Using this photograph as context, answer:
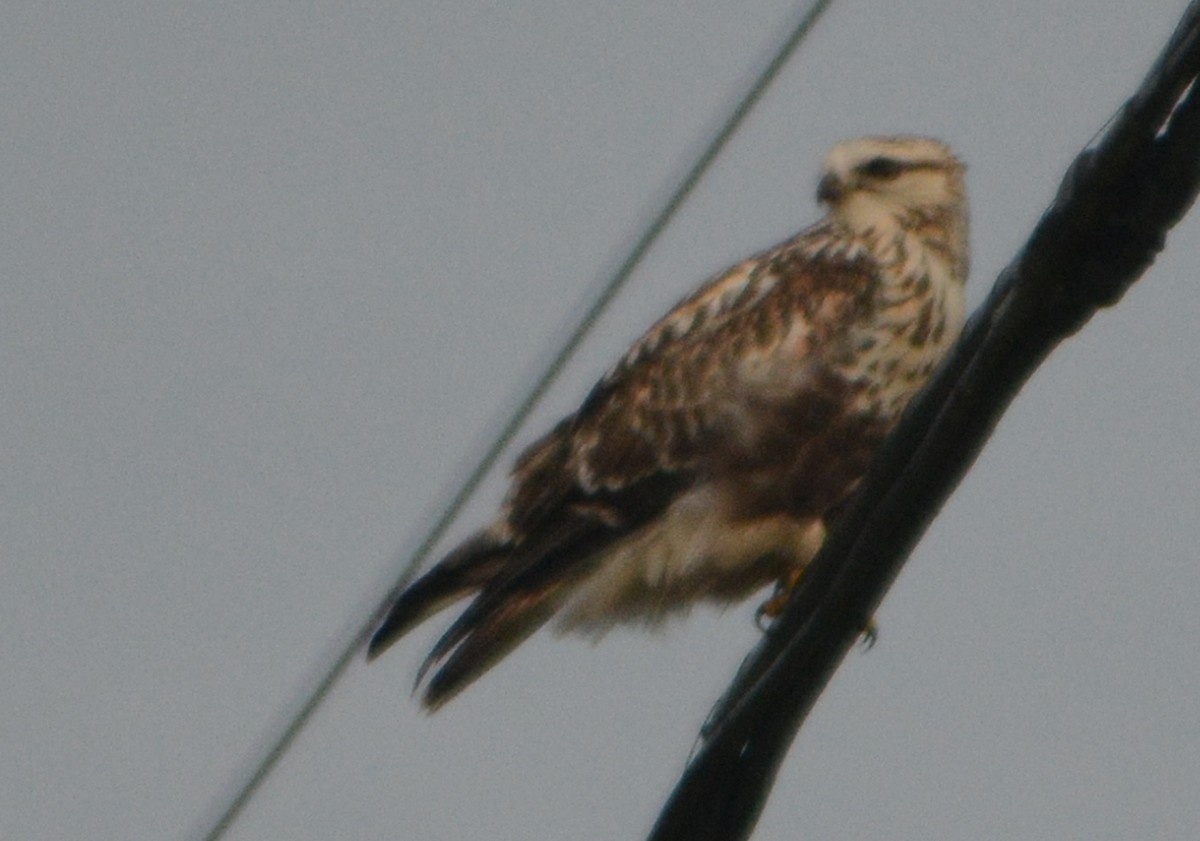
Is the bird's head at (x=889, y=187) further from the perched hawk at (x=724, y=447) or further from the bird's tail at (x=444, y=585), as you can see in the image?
the bird's tail at (x=444, y=585)

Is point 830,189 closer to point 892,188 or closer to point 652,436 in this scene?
point 892,188

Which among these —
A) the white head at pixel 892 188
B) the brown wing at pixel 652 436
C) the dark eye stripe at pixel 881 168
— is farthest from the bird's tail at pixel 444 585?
the dark eye stripe at pixel 881 168

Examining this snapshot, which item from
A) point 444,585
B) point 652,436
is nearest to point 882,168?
point 652,436

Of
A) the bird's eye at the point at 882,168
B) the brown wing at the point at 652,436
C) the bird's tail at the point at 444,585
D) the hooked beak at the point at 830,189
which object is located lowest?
the bird's tail at the point at 444,585

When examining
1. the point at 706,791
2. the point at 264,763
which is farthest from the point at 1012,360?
the point at 264,763

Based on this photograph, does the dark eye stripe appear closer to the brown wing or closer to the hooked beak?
the hooked beak
